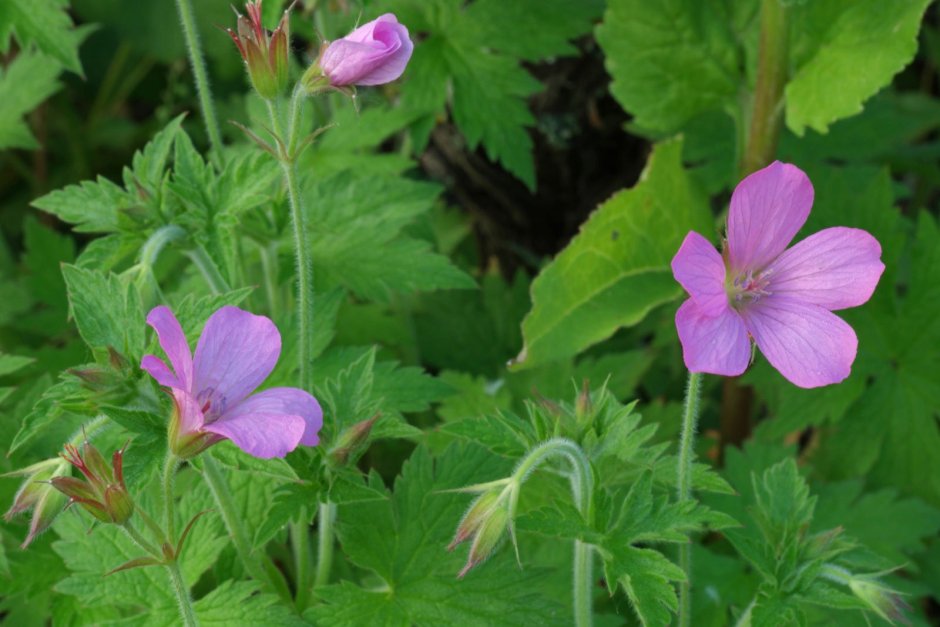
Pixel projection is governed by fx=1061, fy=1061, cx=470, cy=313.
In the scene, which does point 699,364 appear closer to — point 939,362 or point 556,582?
point 556,582

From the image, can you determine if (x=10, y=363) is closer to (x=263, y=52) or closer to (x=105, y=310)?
(x=105, y=310)

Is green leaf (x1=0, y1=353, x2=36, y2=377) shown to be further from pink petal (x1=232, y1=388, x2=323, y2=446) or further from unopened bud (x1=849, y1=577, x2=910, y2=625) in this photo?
unopened bud (x1=849, y1=577, x2=910, y2=625)

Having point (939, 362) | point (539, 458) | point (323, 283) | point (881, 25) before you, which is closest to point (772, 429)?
point (939, 362)

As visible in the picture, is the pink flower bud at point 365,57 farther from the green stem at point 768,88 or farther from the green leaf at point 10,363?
the green stem at point 768,88

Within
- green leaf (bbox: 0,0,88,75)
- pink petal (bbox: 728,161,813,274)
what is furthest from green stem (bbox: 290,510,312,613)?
green leaf (bbox: 0,0,88,75)

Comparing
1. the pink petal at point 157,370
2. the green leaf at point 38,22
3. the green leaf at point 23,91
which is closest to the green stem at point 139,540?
the pink petal at point 157,370

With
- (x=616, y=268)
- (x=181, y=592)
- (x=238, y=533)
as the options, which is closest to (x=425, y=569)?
(x=238, y=533)
